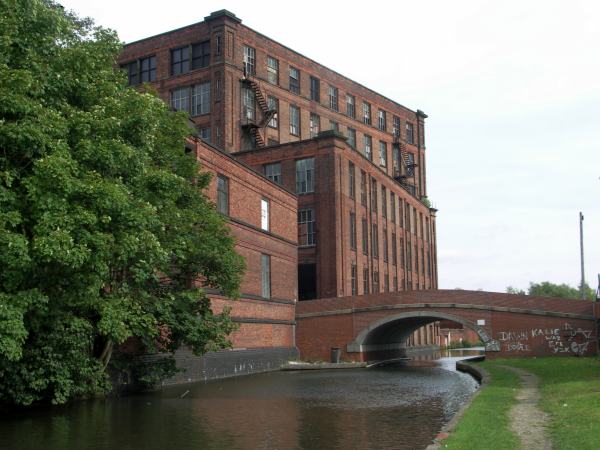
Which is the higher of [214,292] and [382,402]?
[214,292]

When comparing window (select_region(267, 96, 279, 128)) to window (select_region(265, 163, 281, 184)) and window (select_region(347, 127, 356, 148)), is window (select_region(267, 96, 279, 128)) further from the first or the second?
window (select_region(347, 127, 356, 148))

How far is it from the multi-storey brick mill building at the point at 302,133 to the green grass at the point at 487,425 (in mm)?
20864

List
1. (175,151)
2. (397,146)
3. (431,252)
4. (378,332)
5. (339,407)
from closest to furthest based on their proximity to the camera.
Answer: (339,407) < (175,151) < (378,332) < (397,146) < (431,252)

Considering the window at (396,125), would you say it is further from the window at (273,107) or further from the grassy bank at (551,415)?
the grassy bank at (551,415)

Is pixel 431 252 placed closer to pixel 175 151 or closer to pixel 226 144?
pixel 226 144

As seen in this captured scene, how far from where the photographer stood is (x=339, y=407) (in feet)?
58.7

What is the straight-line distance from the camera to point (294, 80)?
181ft

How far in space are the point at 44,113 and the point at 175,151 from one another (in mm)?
7588

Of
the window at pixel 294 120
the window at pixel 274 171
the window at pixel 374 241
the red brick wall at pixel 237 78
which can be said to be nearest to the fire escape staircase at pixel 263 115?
the red brick wall at pixel 237 78

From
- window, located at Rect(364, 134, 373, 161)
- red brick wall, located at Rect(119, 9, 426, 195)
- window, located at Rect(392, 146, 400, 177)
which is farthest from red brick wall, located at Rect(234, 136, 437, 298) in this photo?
window, located at Rect(392, 146, 400, 177)

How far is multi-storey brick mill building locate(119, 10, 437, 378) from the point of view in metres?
45.6

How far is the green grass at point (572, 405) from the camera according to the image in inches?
396

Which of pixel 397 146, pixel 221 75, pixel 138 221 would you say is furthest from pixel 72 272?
pixel 397 146

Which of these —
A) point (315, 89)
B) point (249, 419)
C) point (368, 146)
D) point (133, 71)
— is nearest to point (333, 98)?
point (315, 89)
